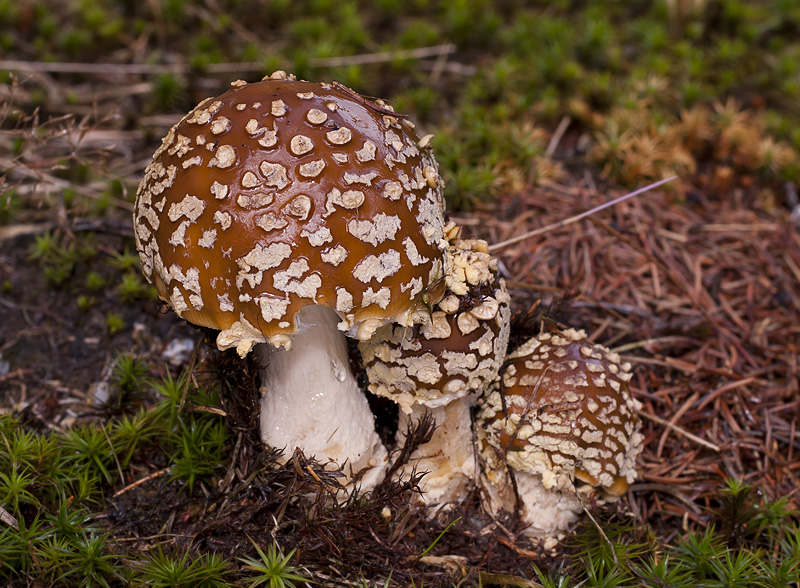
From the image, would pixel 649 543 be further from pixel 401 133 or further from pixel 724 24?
pixel 724 24

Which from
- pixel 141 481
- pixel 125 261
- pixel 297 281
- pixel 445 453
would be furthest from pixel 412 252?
pixel 125 261

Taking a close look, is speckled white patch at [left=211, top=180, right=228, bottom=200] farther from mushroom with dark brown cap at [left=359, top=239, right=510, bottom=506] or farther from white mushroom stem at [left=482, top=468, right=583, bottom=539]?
white mushroom stem at [left=482, top=468, right=583, bottom=539]

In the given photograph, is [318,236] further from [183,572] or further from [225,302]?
[183,572]

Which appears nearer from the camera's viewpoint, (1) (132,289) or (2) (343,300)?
(2) (343,300)

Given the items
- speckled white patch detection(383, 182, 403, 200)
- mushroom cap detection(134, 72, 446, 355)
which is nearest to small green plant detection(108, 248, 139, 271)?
mushroom cap detection(134, 72, 446, 355)

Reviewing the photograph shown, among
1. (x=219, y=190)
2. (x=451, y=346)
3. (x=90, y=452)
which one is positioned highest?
(x=219, y=190)

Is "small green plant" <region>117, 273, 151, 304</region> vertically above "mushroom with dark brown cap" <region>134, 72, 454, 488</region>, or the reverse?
"mushroom with dark brown cap" <region>134, 72, 454, 488</region>

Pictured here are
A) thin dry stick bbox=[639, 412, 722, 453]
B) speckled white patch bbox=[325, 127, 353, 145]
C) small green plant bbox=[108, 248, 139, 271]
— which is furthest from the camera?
small green plant bbox=[108, 248, 139, 271]

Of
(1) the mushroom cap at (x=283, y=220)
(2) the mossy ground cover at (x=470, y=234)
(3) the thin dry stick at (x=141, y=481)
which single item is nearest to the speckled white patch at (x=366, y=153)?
(1) the mushroom cap at (x=283, y=220)
